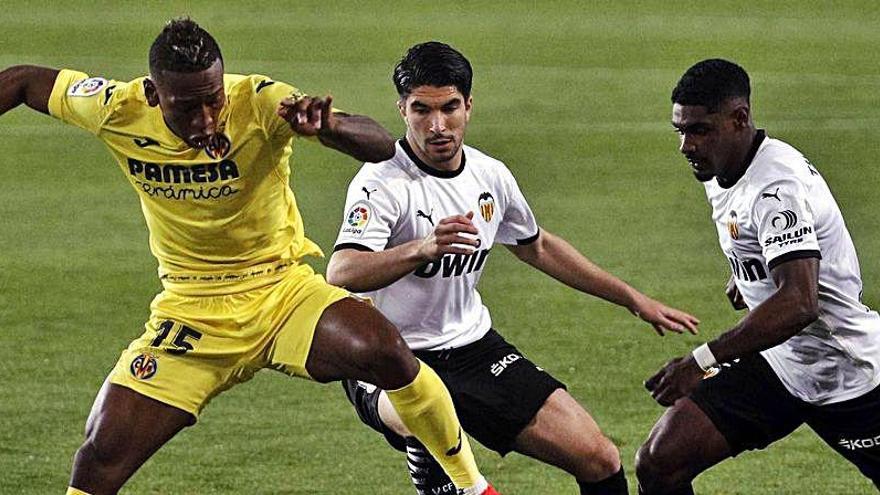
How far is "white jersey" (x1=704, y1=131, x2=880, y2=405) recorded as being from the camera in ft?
20.8

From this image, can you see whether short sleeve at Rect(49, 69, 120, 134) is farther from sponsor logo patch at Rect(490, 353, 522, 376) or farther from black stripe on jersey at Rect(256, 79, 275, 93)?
sponsor logo patch at Rect(490, 353, 522, 376)

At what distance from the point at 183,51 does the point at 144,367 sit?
1175mm

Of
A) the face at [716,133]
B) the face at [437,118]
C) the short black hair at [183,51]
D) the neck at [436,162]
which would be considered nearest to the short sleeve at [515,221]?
the neck at [436,162]

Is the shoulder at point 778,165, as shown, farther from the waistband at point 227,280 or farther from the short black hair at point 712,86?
the waistband at point 227,280

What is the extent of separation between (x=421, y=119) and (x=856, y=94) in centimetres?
1180

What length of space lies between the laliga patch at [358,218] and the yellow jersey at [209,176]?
0.74ft

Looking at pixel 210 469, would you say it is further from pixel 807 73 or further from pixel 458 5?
pixel 458 5

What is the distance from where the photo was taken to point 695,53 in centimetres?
1925

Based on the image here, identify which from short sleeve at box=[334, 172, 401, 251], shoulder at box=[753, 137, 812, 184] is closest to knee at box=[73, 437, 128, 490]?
short sleeve at box=[334, 172, 401, 251]

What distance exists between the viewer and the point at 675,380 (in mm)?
6133

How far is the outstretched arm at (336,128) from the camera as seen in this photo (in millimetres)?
5816

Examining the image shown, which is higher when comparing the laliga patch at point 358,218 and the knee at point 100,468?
the laliga patch at point 358,218

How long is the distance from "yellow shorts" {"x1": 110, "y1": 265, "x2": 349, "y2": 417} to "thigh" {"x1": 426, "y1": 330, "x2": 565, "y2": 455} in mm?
705

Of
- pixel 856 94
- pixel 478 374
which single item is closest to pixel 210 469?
pixel 478 374
